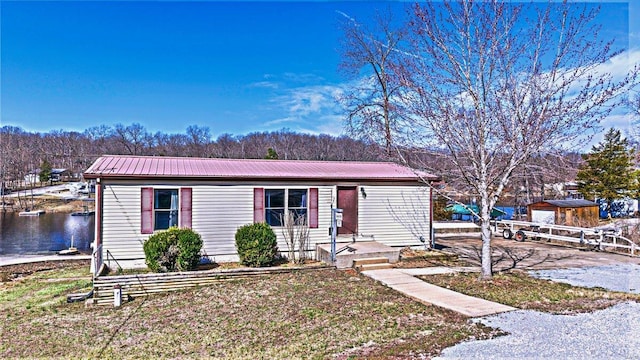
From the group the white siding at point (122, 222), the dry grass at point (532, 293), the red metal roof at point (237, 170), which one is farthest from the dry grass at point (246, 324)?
the red metal roof at point (237, 170)

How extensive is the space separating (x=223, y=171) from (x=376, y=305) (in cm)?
586

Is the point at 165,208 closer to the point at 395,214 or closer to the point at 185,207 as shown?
the point at 185,207

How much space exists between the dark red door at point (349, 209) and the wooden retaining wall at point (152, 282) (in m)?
3.55

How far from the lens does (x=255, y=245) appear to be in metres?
9.55

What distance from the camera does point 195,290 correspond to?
8.33 m

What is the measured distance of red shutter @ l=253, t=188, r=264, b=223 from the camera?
34.5ft

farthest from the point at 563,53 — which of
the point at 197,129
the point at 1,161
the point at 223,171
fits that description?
the point at 197,129

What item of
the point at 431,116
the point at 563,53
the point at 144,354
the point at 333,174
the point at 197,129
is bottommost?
the point at 144,354

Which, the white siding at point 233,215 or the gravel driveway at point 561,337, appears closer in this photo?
the gravel driveway at point 561,337

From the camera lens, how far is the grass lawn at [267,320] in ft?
16.9

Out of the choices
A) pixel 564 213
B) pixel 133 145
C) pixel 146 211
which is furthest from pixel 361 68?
pixel 133 145

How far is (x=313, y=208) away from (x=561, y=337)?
6960 mm

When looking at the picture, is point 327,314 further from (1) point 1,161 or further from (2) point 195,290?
(1) point 1,161

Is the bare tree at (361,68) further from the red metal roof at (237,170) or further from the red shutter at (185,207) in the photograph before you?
the red shutter at (185,207)
